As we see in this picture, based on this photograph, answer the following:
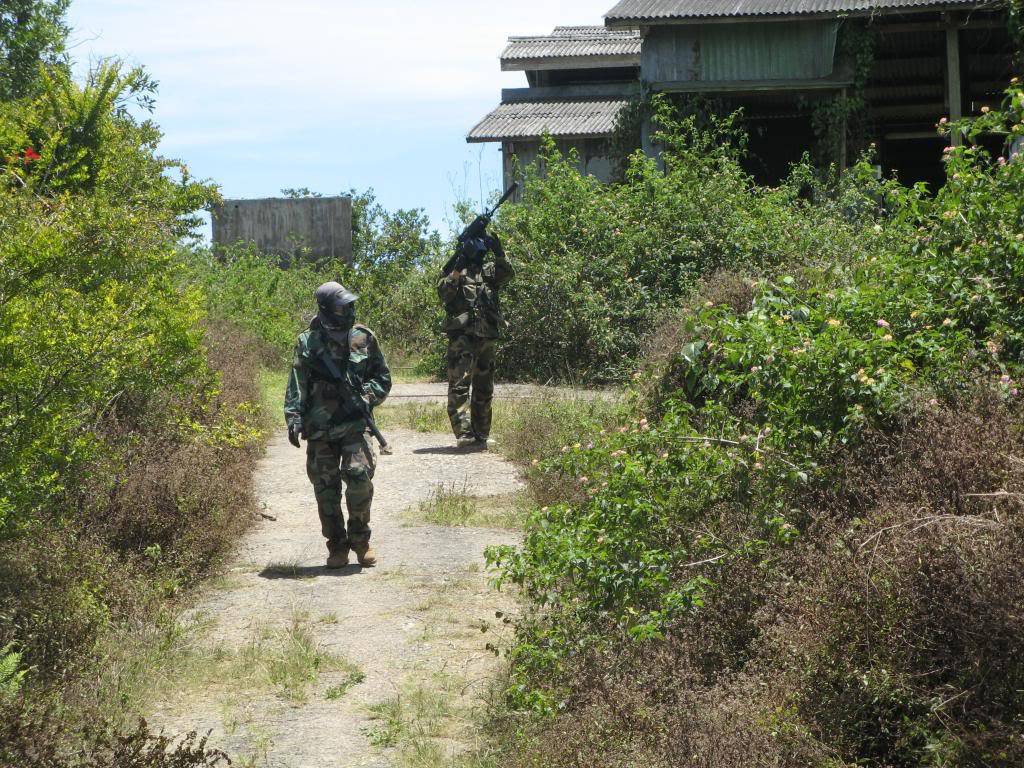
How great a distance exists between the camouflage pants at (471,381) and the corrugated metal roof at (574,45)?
13.9 meters

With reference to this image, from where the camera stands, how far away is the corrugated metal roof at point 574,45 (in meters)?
24.0

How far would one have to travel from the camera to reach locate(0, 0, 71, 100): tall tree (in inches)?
825

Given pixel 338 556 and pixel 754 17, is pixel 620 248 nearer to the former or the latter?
pixel 754 17

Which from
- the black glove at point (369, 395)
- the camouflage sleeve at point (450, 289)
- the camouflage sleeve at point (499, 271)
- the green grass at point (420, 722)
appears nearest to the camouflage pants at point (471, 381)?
the camouflage sleeve at point (450, 289)

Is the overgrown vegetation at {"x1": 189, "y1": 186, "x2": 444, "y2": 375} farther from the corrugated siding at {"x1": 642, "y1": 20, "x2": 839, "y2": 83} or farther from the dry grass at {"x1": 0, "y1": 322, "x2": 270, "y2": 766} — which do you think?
the dry grass at {"x1": 0, "y1": 322, "x2": 270, "y2": 766}

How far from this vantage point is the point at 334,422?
7.69 metres

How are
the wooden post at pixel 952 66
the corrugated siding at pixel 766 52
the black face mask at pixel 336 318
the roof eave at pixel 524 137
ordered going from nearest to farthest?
the black face mask at pixel 336 318 → the wooden post at pixel 952 66 → the corrugated siding at pixel 766 52 → the roof eave at pixel 524 137

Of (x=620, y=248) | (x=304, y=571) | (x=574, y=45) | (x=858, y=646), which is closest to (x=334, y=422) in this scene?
(x=304, y=571)

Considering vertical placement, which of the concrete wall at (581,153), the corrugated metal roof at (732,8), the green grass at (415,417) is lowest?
the green grass at (415,417)

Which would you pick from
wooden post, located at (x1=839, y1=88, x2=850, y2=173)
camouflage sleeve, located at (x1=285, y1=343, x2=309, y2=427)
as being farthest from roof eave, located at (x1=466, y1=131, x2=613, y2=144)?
camouflage sleeve, located at (x1=285, y1=343, x2=309, y2=427)

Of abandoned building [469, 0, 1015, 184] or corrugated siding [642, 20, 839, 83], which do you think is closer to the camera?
abandoned building [469, 0, 1015, 184]

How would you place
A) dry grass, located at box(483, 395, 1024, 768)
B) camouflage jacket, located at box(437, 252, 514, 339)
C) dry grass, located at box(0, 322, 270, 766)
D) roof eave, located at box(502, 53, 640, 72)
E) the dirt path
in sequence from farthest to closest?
roof eave, located at box(502, 53, 640, 72) < camouflage jacket, located at box(437, 252, 514, 339) < dry grass, located at box(0, 322, 270, 766) < the dirt path < dry grass, located at box(483, 395, 1024, 768)

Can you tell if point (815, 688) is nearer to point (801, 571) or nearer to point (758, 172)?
point (801, 571)

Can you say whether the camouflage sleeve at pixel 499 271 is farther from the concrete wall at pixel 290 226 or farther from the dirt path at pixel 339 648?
the concrete wall at pixel 290 226
